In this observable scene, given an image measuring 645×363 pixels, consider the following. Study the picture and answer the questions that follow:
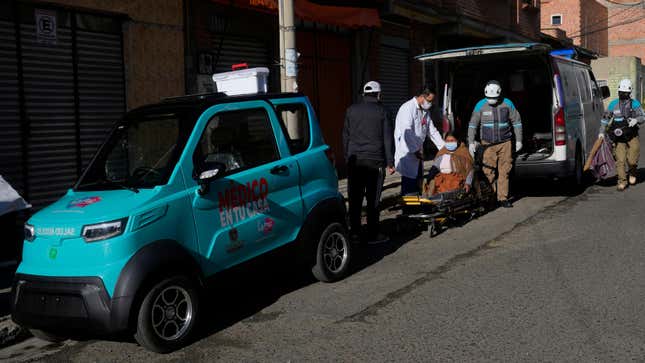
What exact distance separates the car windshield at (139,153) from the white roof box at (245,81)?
44.0 inches

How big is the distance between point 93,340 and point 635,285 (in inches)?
173

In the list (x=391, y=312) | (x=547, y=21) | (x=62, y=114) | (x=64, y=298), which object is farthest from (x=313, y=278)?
(x=547, y=21)

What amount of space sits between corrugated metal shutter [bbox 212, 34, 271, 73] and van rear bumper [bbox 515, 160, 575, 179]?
523 centimetres

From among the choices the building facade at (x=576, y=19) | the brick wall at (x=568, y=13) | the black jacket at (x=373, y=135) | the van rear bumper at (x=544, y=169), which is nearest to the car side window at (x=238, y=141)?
the black jacket at (x=373, y=135)

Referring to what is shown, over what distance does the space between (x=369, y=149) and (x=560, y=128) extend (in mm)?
4109

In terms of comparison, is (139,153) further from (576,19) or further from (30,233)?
(576,19)

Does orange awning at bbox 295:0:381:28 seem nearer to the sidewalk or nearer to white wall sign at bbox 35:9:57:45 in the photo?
the sidewalk

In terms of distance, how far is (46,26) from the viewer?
9.20m

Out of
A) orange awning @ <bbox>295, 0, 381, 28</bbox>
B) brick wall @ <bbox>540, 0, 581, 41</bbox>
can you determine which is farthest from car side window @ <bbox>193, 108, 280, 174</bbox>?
brick wall @ <bbox>540, 0, 581, 41</bbox>

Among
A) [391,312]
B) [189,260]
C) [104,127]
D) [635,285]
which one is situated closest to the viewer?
[189,260]

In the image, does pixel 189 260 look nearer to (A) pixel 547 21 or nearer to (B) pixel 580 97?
(B) pixel 580 97

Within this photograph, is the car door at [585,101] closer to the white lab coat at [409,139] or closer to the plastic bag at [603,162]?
the plastic bag at [603,162]

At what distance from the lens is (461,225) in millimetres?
9102

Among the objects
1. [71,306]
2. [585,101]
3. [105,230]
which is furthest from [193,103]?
[585,101]
